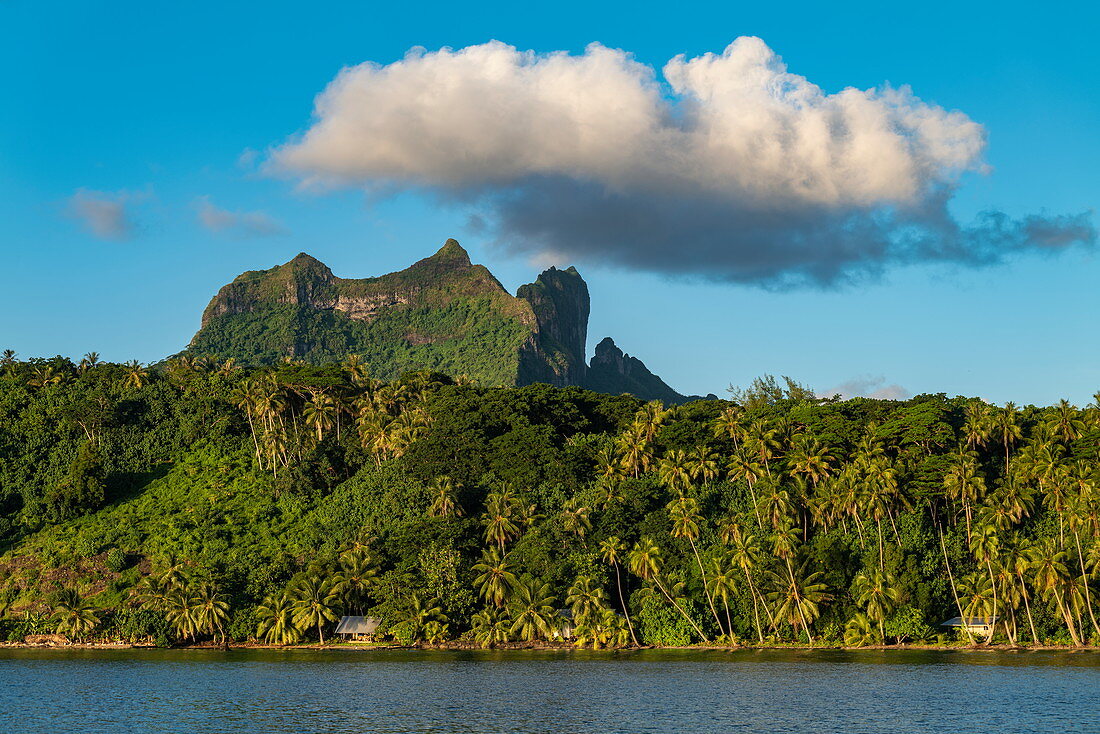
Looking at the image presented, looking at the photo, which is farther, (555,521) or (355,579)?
(555,521)

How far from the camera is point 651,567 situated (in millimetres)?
116625

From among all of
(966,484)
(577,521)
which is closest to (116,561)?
(577,521)

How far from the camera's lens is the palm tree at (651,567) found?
116 m

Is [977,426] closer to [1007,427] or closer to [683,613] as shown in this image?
[1007,427]

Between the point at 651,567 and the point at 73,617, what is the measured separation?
66.6 m

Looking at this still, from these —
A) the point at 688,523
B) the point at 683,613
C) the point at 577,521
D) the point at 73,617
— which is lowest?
the point at 683,613

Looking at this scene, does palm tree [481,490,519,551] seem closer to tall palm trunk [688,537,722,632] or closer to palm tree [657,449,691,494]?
palm tree [657,449,691,494]

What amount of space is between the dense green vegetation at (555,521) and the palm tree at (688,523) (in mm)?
347

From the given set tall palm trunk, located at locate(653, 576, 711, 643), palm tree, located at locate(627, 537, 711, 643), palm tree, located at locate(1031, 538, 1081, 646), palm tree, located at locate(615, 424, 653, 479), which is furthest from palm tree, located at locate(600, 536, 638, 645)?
palm tree, located at locate(1031, 538, 1081, 646)

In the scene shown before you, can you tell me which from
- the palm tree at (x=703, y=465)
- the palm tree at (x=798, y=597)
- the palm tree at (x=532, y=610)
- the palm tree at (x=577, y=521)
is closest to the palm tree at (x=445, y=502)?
the palm tree at (x=577, y=521)

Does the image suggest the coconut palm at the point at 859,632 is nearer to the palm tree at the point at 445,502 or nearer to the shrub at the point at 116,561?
the palm tree at the point at 445,502

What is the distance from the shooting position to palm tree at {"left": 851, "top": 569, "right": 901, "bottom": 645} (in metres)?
110

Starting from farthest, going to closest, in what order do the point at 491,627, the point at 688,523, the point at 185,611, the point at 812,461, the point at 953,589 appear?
1. the point at 812,461
2. the point at 185,611
3. the point at 688,523
4. the point at 491,627
5. the point at 953,589

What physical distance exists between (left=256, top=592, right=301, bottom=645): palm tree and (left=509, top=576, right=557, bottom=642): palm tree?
25409 millimetres
